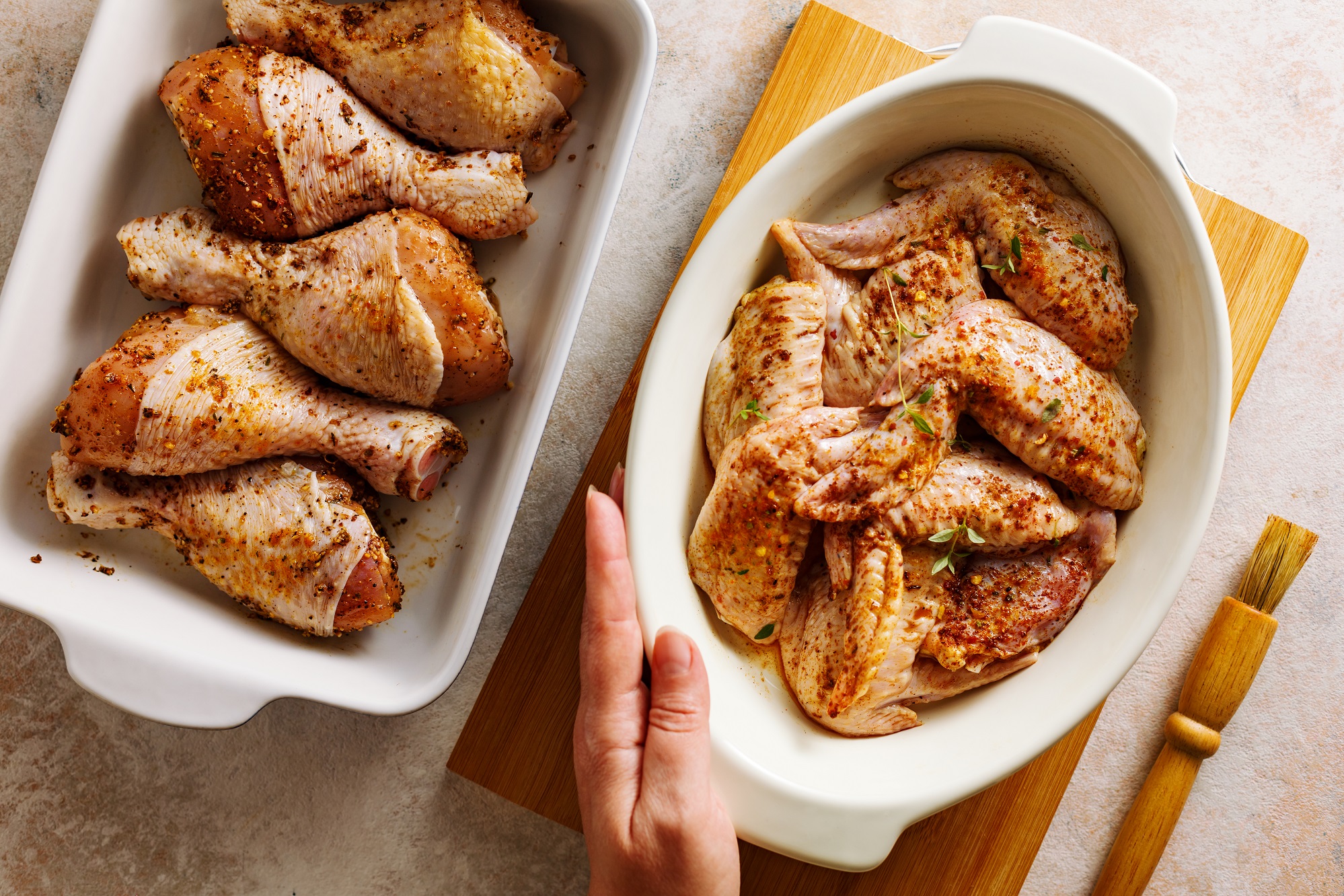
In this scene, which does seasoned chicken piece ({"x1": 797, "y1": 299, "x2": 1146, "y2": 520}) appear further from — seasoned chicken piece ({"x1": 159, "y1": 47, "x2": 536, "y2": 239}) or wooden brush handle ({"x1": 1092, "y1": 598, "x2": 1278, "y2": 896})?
seasoned chicken piece ({"x1": 159, "y1": 47, "x2": 536, "y2": 239})

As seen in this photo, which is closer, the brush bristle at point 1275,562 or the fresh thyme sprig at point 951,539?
the fresh thyme sprig at point 951,539

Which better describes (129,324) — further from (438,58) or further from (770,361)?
(770,361)

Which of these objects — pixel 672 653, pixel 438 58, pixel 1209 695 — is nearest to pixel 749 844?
pixel 672 653

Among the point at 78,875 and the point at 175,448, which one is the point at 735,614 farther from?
the point at 78,875

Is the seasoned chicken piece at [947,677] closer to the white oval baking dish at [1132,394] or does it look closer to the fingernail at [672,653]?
the white oval baking dish at [1132,394]

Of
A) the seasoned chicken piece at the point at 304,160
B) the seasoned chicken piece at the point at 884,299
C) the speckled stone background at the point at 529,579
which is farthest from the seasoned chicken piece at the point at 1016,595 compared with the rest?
the seasoned chicken piece at the point at 304,160

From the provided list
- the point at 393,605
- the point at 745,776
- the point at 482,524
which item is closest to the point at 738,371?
the point at 482,524

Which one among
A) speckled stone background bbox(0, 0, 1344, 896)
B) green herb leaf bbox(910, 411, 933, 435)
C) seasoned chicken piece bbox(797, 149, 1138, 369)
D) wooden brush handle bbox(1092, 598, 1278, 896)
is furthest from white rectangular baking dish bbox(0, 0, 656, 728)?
wooden brush handle bbox(1092, 598, 1278, 896)
